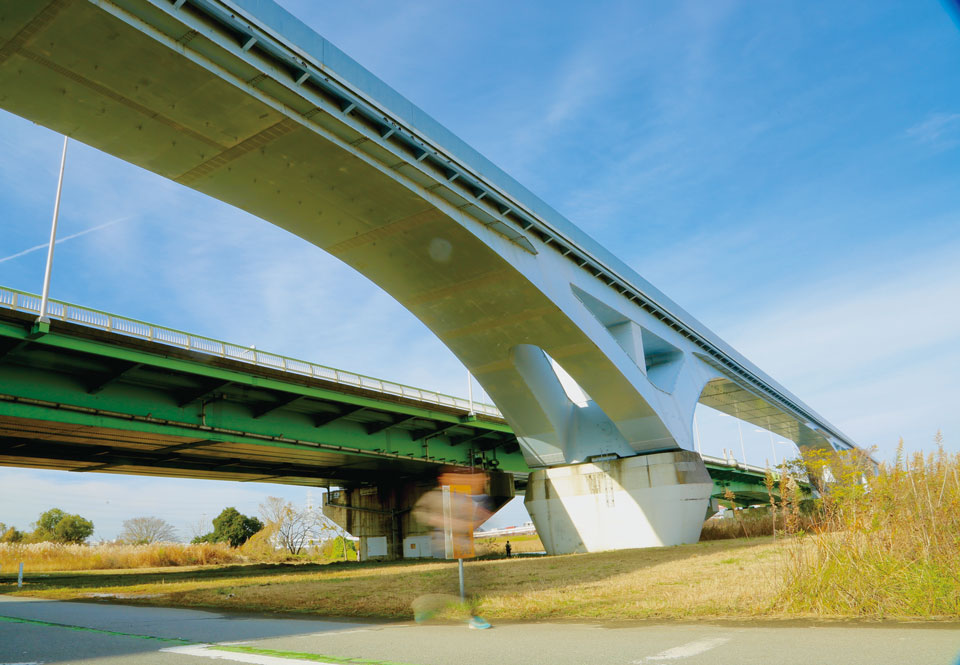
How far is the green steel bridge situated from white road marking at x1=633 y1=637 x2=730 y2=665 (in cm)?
2040

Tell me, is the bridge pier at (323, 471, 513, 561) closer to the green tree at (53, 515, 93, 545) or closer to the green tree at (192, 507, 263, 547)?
the green tree at (192, 507, 263, 547)

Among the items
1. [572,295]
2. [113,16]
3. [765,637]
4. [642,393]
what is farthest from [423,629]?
[642,393]

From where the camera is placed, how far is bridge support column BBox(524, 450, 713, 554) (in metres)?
25.8

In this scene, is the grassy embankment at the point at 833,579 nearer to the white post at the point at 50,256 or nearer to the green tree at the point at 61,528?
the white post at the point at 50,256

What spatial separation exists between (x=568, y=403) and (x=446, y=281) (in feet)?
34.5

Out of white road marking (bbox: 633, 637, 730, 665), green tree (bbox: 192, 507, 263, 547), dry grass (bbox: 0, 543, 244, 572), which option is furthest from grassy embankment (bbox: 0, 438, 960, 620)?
green tree (bbox: 192, 507, 263, 547)

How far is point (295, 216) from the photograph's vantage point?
17.7 meters

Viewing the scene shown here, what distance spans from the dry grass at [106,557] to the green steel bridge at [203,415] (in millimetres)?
6132

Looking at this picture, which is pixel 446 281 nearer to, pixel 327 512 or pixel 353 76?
pixel 353 76

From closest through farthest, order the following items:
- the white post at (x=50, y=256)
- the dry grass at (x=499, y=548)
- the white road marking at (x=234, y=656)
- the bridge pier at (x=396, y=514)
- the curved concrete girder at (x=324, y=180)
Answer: the white road marking at (x=234, y=656) < the curved concrete girder at (x=324, y=180) < the white post at (x=50, y=256) < the bridge pier at (x=396, y=514) < the dry grass at (x=499, y=548)

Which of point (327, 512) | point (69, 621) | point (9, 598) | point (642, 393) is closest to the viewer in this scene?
point (69, 621)

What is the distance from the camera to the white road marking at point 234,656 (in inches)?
236

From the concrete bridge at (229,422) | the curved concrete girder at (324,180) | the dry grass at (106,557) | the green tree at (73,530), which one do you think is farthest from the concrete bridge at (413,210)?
the green tree at (73,530)

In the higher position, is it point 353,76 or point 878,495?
point 353,76
